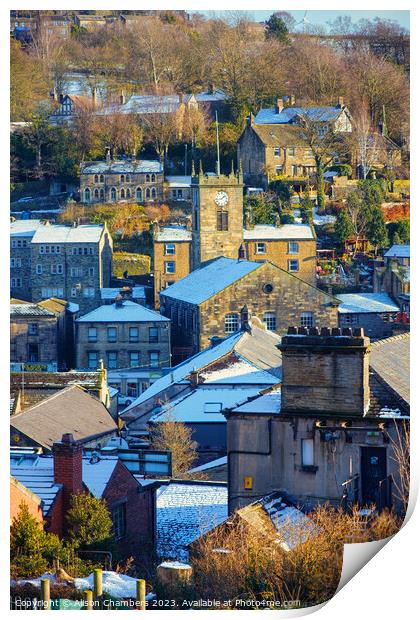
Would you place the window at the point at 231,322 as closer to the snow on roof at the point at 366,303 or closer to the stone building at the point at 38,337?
the snow on roof at the point at 366,303

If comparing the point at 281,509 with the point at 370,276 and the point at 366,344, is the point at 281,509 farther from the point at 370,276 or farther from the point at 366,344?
the point at 370,276

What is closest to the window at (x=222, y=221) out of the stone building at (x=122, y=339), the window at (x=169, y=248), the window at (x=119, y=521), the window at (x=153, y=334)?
the window at (x=169, y=248)

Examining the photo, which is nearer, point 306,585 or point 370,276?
point 306,585

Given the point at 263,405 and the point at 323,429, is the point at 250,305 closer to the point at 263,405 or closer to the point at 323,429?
the point at 263,405

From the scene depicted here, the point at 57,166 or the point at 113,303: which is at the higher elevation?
the point at 57,166

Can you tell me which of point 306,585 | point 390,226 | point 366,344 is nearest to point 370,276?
point 390,226
